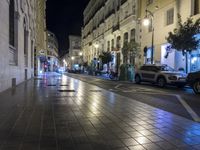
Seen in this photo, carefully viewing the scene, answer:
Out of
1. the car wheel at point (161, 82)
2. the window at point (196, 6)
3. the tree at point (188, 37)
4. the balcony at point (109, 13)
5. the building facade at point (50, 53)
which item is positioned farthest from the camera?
the building facade at point (50, 53)

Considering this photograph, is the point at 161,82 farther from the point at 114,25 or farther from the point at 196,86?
the point at 114,25

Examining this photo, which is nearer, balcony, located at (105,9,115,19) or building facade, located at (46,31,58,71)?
balcony, located at (105,9,115,19)

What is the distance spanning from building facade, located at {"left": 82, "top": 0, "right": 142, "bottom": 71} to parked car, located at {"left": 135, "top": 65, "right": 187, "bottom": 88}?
1345cm

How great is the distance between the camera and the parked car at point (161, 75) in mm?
19945

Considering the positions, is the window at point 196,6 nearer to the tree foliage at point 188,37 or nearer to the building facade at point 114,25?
the tree foliage at point 188,37

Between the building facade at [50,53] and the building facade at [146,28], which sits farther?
the building facade at [50,53]

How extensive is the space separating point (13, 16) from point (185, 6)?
54.3ft

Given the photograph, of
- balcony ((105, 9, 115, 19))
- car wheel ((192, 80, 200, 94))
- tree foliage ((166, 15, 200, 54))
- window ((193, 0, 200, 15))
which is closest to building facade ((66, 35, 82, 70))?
balcony ((105, 9, 115, 19))

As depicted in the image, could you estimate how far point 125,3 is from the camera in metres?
43.3

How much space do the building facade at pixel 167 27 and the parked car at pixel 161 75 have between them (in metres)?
4.52

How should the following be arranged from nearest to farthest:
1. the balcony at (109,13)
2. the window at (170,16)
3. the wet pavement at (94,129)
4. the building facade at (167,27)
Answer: the wet pavement at (94,129) < the building facade at (167,27) < the window at (170,16) < the balcony at (109,13)

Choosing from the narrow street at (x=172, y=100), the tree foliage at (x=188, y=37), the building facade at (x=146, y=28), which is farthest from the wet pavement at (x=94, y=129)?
the building facade at (x=146, y=28)

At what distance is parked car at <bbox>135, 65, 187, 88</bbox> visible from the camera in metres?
19.9

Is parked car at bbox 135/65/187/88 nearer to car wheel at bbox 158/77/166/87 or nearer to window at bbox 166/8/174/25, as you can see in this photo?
car wheel at bbox 158/77/166/87
